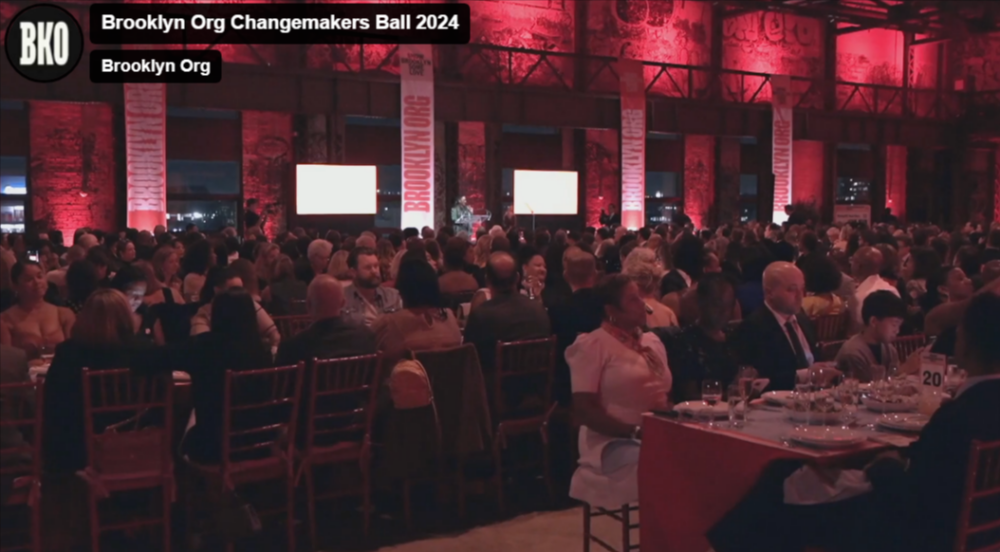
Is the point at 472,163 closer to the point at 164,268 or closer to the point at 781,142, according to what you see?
the point at 781,142

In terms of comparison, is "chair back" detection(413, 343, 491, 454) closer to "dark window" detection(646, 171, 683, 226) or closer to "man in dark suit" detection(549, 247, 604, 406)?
"man in dark suit" detection(549, 247, 604, 406)

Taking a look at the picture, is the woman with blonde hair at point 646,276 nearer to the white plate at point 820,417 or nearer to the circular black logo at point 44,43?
the white plate at point 820,417

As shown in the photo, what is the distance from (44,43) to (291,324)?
945cm

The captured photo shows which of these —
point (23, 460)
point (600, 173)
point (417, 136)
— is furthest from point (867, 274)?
point (600, 173)

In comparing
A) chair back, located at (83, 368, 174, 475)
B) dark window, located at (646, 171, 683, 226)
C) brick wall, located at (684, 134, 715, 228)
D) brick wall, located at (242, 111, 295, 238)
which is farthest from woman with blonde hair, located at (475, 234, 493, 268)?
brick wall, located at (684, 134, 715, 228)

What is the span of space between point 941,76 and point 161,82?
21.4 metres

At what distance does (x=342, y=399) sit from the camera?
15.6ft

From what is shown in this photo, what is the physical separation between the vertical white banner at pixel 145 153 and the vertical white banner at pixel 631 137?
26.0 ft

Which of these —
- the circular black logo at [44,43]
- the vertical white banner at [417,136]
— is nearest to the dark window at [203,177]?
the circular black logo at [44,43]

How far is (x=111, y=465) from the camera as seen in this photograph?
4.21m

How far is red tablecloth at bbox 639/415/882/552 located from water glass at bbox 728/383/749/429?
148 mm

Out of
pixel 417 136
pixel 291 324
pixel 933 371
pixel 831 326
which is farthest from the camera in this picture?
pixel 417 136

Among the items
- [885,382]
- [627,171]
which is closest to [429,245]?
[885,382]

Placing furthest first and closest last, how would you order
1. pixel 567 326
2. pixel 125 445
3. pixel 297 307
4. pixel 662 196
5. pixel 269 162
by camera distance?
pixel 662 196
pixel 269 162
pixel 297 307
pixel 567 326
pixel 125 445
